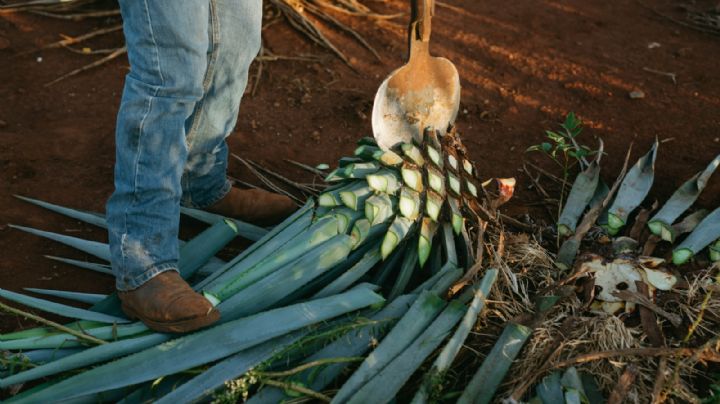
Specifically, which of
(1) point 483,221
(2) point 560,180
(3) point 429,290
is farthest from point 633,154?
(3) point 429,290

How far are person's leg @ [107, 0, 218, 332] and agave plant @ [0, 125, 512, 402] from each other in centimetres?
13

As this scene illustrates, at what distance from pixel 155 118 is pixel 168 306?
453mm

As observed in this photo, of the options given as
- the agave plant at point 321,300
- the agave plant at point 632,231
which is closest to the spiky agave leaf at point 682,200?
the agave plant at point 632,231

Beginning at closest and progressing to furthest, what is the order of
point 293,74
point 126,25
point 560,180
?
point 126,25 < point 560,180 < point 293,74

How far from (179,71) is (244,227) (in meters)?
0.56

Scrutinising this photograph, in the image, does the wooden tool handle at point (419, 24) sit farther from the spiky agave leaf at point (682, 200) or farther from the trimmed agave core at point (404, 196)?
the spiky agave leaf at point (682, 200)

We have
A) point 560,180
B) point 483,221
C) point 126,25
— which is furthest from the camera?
point 560,180

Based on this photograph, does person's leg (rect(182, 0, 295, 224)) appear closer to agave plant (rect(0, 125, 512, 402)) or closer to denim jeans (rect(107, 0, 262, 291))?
denim jeans (rect(107, 0, 262, 291))

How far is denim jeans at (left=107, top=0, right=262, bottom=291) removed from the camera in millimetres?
1732

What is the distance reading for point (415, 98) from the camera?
7.30ft

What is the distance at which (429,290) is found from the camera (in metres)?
1.83

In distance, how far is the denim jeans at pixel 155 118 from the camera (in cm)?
173

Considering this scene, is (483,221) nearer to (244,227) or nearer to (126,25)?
(244,227)

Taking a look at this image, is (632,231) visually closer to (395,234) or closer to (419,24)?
(395,234)
